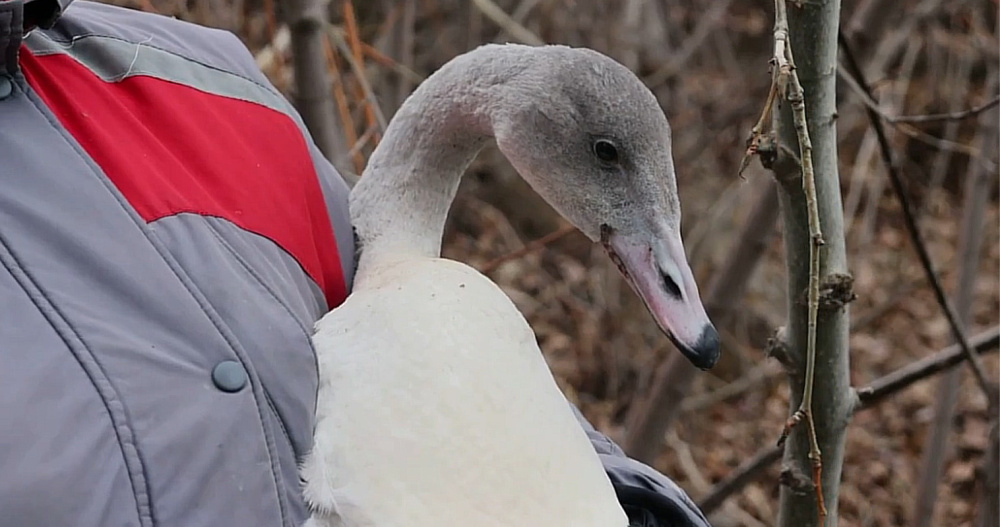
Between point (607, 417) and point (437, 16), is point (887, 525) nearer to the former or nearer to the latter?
point (607, 417)

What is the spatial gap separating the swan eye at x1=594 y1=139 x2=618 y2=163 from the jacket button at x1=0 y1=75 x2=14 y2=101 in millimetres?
649

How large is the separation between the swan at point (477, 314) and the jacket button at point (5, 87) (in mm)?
401

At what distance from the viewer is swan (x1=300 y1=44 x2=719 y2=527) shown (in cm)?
112

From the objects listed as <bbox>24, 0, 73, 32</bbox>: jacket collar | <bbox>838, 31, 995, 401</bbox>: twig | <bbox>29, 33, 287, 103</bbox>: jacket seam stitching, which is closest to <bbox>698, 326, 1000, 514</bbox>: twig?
<bbox>838, 31, 995, 401</bbox>: twig

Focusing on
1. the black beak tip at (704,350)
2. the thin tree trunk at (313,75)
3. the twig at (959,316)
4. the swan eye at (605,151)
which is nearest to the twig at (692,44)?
the twig at (959,316)

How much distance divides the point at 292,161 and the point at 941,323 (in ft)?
14.1

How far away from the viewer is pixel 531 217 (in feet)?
16.5

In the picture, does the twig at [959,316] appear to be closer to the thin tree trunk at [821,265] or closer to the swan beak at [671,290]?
the thin tree trunk at [821,265]

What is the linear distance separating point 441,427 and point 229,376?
0.75 ft

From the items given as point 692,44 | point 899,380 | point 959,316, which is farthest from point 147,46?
A: point 692,44

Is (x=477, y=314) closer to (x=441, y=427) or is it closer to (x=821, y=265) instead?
(x=441, y=427)

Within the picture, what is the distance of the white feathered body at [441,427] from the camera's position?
1110 mm

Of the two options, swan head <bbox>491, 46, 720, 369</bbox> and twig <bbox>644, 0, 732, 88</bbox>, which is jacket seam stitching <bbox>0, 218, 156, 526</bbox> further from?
twig <bbox>644, 0, 732, 88</bbox>

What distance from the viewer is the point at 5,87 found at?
1.07 metres
